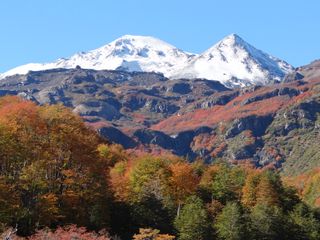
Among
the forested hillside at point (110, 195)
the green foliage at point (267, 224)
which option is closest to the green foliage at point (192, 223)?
the forested hillside at point (110, 195)

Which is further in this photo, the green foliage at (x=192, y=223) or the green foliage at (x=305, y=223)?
the green foliage at (x=305, y=223)

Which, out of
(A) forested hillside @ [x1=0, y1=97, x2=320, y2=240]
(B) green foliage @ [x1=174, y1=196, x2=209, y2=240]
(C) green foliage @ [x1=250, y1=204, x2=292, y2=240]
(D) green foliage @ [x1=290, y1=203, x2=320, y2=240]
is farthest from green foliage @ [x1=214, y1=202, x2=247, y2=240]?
(D) green foliage @ [x1=290, y1=203, x2=320, y2=240]

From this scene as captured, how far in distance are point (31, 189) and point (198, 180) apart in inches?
2156

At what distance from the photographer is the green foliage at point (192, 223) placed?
343 feet

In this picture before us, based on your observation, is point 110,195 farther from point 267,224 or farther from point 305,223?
point 305,223

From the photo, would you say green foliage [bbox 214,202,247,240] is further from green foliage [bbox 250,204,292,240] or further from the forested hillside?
green foliage [bbox 250,204,292,240]

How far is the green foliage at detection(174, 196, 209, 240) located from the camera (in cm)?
10444

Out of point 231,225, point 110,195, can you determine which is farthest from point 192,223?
point 110,195

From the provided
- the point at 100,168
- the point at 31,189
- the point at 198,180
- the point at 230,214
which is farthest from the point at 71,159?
the point at 198,180

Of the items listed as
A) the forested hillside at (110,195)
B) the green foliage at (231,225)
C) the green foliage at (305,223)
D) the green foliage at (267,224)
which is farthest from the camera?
the green foliage at (305,223)

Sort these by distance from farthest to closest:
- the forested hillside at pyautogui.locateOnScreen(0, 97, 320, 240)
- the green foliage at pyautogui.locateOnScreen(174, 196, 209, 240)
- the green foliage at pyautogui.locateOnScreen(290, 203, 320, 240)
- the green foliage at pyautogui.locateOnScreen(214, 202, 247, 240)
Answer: the green foliage at pyautogui.locateOnScreen(290, 203, 320, 240), the green foliage at pyautogui.locateOnScreen(214, 202, 247, 240), the green foliage at pyautogui.locateOnScreen(174, 196, 209, 240), the forested hillside at pyautogui.locateOnScreen(0, 97, 320, 240)

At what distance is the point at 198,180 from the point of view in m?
134

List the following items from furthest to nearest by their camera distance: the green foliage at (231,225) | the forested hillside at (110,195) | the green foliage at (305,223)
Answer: the green foliage at (305,223) → the green foliage at (231,225) → the forested hillside at (110,195)

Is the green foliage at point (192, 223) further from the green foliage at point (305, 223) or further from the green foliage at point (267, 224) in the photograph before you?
the green foliage at point (305, 223)
